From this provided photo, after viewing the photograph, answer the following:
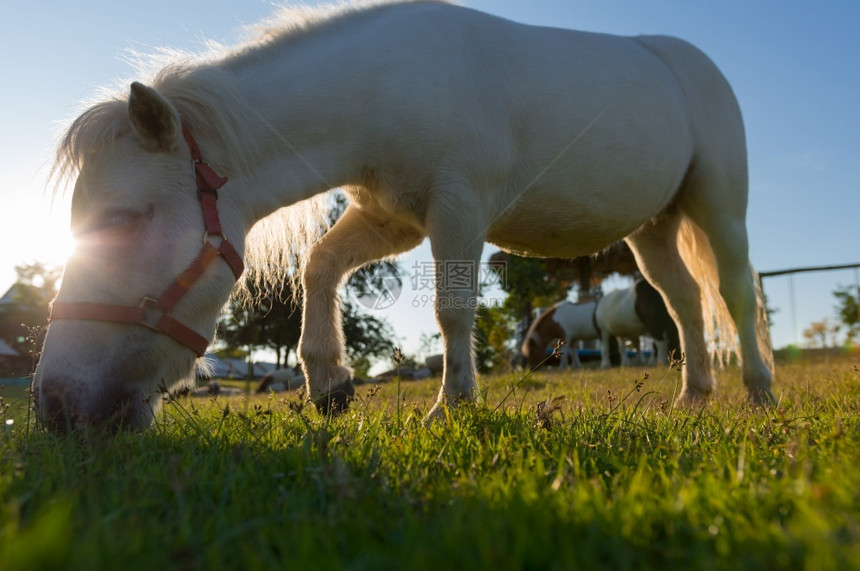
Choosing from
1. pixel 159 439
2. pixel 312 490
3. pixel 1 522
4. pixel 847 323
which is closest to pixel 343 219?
pixel 159 439

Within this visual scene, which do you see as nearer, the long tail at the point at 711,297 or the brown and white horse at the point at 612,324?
the long tail at the point at 711,297

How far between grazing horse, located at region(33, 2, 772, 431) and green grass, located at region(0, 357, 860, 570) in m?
0.53

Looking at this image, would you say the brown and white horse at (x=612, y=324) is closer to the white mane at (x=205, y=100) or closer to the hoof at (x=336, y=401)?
the hoof at (x=336, y=401)

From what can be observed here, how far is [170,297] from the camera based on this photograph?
2.28 m

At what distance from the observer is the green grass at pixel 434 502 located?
2.75ft

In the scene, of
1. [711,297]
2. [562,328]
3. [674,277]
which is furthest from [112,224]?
[562,328]

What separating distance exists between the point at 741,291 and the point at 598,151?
170 centimetres

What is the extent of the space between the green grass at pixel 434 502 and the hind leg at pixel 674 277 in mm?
2587

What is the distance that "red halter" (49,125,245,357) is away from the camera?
7.13ft

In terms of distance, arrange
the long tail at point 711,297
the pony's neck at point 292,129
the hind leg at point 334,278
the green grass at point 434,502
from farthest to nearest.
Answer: the long tail at point 711,297, the hind leg at point 334,278, the pony's neck at point 292,129, the green grass at point 434,502

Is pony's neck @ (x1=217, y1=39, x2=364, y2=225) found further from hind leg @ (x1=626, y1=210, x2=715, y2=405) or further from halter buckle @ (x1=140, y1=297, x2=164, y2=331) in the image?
hind leg @ (x1=626, y1=210, x2=715, y2=405)

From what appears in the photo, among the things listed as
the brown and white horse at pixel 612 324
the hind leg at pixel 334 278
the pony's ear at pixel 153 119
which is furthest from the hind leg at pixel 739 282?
the brown and white horse at pixel 612 324

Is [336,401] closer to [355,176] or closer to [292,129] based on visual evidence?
[355,176]

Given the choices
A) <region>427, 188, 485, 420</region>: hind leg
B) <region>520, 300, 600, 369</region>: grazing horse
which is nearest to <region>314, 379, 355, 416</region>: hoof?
<region>427, 188, 485, 420</region>: hind leg
